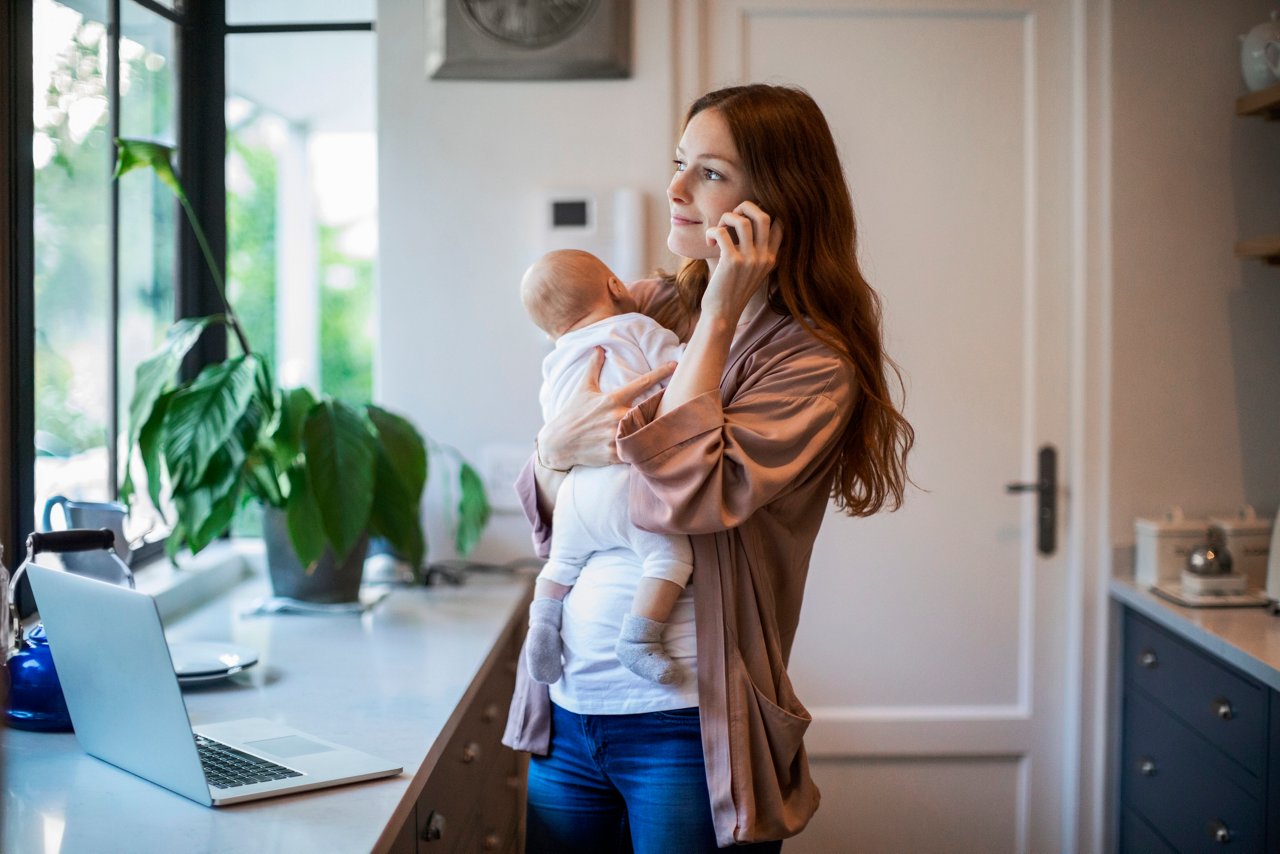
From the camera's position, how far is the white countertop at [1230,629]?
2.07 metres

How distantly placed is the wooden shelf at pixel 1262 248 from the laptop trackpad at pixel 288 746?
2.12m

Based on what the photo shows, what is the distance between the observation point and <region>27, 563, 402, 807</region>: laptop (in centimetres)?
128

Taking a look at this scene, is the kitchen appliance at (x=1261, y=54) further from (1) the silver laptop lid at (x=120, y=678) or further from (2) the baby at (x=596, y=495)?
(1) the silver laptop lid at (x=120, y=678)

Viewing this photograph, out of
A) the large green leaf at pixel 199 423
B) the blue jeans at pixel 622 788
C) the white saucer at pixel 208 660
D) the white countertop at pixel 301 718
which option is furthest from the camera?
the large green leaf at pixel 199 423

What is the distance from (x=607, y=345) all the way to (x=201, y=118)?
1848 mm

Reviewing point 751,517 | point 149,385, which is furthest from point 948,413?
point 149,385

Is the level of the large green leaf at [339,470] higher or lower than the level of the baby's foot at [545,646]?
higher

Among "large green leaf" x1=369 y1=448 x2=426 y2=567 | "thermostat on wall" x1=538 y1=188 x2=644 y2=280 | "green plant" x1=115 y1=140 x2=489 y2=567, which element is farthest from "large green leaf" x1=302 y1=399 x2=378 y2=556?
"thermostat on wall" x1=538 y1=188 x2=644 y2=280

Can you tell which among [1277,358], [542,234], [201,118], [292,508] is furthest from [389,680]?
[1277,358]

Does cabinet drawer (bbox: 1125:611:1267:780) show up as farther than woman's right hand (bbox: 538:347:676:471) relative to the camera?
Yes

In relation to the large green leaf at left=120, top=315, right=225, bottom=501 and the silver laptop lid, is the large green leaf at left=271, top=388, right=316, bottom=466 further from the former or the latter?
the silver laptop lid

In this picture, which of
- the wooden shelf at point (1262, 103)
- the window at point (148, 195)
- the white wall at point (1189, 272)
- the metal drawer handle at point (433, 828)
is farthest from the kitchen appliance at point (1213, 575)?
the window at point (148, 195)

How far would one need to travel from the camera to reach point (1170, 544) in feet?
8.55

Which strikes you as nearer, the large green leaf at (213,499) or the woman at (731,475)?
the woman at (731,475)
